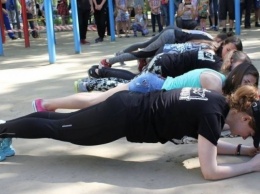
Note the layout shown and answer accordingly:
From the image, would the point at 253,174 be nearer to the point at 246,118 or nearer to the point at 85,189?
the point at 246,118

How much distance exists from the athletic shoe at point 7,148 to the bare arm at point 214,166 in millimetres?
1391

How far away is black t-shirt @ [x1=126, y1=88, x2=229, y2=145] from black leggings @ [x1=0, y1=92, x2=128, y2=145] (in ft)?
0.23

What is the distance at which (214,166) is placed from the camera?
2.62 m

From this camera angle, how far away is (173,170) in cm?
292

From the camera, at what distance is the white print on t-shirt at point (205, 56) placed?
4.10 m

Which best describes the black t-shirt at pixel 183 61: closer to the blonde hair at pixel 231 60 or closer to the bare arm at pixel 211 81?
the blonde hair at pixel 231 60

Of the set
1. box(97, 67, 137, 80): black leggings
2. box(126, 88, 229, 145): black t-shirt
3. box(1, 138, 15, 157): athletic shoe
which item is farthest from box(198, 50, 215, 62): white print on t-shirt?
box(1, 138, 15, 157): athletic shoe

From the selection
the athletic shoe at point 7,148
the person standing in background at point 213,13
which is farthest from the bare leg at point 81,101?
the person standing in background at point 213,13

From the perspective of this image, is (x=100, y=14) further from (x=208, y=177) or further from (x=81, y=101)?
(x=208, y=177)

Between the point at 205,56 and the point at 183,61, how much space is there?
250mm

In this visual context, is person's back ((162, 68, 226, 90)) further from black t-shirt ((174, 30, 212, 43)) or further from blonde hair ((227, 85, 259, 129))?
black t-shirt ((174, 30, 212, 43))

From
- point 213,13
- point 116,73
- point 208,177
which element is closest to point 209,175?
point 208,177

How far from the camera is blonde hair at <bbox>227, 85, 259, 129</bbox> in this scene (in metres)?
2.54

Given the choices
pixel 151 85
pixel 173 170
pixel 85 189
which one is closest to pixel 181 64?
pixel 151 85
